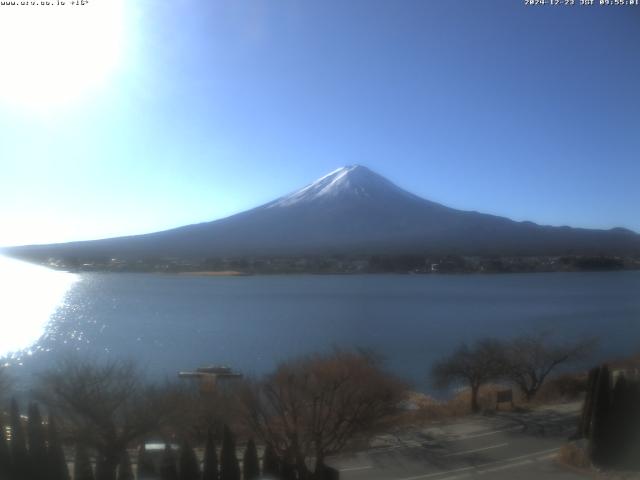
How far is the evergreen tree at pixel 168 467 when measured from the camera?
4562 mm

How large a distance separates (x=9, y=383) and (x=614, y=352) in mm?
9386

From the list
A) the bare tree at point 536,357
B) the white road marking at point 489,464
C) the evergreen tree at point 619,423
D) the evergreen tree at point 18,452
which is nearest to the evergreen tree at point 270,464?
the white road marking at point 489,464

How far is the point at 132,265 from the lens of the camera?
1927 centimetres

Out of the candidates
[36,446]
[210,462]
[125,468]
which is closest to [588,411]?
[210,462]

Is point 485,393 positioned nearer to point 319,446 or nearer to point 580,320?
point 319,446

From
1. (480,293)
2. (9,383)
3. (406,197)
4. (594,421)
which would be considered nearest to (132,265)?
(480,293)

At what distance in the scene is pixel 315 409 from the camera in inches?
207

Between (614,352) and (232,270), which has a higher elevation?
(232,270)

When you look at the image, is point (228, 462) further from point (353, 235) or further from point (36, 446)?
point (353, 235)

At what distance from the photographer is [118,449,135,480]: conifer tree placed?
15.2 feet

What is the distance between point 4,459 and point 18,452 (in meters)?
0.10

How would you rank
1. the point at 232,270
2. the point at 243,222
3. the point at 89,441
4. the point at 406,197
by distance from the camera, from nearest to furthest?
the point at 89,441, the point at 232,270, the point at 243,222, the point at 406,197

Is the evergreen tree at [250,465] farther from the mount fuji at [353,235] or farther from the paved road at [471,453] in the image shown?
the mount fuji at [353,235]

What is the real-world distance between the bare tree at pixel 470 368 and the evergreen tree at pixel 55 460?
5.73 meters
